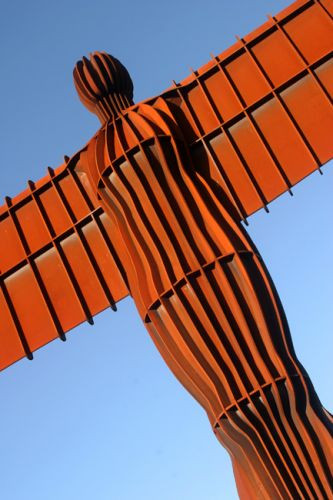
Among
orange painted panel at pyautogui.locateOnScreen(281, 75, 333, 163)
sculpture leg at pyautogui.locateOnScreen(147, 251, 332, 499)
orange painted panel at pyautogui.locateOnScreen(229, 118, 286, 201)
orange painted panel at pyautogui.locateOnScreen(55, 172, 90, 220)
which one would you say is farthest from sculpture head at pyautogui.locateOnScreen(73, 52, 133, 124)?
sculpture leg at pyautogui.locateOnScreen(147, 251, 332, 499)

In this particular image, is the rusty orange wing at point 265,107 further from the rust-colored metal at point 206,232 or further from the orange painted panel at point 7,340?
the orange painted panel at point 7,340

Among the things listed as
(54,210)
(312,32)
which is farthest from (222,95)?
(54,210)

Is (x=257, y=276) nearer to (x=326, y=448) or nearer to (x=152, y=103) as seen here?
(x=326, y=448)

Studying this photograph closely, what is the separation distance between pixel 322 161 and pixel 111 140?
17.1 ft

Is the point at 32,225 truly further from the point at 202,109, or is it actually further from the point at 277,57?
the point at 277,57

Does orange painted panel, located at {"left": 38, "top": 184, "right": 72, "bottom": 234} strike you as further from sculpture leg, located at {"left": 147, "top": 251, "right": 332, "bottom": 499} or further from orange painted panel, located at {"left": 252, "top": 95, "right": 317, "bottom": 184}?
orange painted panel, located at {"left": 252, "top": 95, "right": 317, "bottom": 184}

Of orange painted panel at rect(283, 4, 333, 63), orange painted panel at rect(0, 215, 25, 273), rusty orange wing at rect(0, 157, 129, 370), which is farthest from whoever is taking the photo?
orange painted panel at rect(0, 215, 25, 273)

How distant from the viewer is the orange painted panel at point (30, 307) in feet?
71.2

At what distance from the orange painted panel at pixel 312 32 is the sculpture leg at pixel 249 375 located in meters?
5.84

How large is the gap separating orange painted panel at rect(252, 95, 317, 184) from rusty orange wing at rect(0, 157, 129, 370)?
182 inches

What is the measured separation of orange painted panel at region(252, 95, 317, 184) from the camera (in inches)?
798

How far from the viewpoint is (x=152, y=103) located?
68.4ft

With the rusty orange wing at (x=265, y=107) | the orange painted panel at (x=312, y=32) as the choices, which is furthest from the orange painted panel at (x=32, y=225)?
the orange painted panel at (x=312, y=32)

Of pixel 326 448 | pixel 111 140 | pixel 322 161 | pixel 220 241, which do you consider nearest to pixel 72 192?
pixel 111 140
